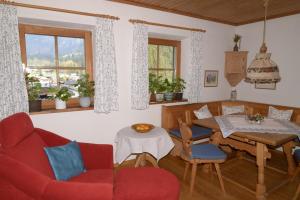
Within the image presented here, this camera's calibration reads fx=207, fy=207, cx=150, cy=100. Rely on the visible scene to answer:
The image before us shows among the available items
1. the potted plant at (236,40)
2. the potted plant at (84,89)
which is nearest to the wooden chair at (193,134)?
Result: the potted plant at (84,89)

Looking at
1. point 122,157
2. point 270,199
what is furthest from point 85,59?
point 270,199

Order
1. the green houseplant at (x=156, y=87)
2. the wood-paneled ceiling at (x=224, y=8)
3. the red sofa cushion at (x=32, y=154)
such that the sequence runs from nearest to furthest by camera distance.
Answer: the red sofa cushion at (x=32, y=154)
the wood-paneled ceiling at (x=224, y=8)
the green houseplant at (x=156, y=87)

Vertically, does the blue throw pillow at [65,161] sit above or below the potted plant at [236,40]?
below

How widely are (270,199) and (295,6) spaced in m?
3.08

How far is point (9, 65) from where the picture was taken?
7.95 feet

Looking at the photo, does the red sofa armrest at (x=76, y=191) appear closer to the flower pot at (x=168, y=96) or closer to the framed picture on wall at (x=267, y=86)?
the flower pot at (x=168, y=96)

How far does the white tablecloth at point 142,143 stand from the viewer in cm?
270

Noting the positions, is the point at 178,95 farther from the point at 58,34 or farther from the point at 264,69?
the point at 58,34

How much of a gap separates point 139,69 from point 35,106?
1.59m

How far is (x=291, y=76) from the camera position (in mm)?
3955

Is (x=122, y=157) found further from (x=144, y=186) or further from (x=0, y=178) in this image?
(x=0, y=178)

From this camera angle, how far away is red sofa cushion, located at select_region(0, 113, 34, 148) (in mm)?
1789

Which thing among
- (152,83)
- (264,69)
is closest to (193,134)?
(152,83)

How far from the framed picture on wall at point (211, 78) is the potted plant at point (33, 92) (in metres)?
3.18
